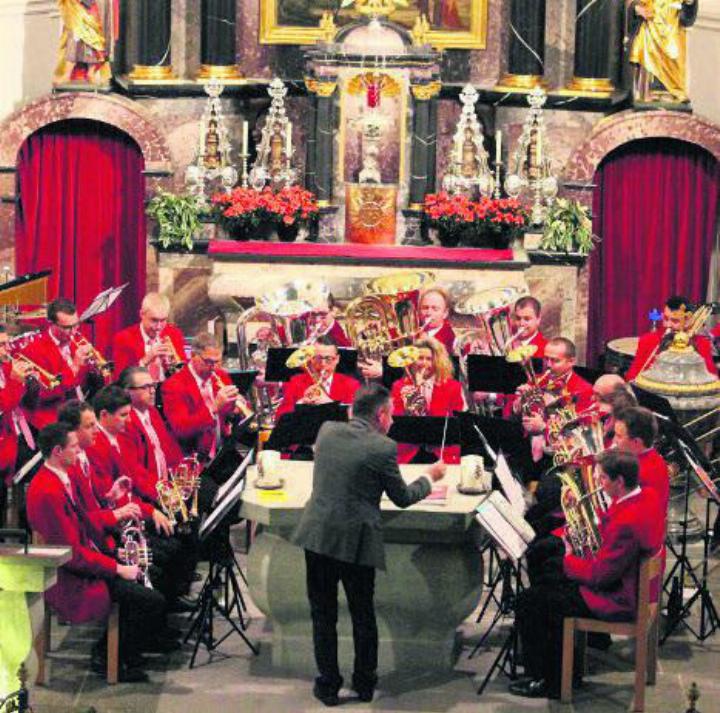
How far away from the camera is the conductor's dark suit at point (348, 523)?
35.7 ft

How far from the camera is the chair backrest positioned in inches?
433

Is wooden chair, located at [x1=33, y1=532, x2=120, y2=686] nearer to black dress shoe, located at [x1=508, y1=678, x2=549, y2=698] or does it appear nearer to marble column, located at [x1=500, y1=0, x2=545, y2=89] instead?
black dress shoe, located at [x1=508, y1=678, x2=549, y2=698]

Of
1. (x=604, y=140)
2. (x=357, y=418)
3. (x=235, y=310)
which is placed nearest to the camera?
(x=357, y=418)

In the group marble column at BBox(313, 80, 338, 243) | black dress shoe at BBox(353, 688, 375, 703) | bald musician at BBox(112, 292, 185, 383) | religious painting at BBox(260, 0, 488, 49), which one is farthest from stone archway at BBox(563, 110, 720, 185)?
black dress shoe at BBox(353, 688, 375, 703)

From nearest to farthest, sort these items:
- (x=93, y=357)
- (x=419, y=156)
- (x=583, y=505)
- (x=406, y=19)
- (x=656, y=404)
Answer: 1. (x=583, y=505)
2. (x=656, y=404)
3. (x=93, y=357)
4. (x=419, y=156)
5. (x=406, y=19)

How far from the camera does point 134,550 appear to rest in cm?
1159

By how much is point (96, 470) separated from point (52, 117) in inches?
317

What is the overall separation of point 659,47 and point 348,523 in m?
9.40

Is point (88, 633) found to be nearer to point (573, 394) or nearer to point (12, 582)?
point (12, 582)

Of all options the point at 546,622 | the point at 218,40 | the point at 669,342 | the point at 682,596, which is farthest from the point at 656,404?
the point at 218,40

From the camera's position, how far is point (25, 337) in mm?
15016

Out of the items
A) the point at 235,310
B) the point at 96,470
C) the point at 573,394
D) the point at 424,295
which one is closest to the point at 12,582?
the point at 96,470

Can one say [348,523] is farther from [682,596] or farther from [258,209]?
[258,209]

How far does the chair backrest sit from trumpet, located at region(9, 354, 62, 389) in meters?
4.55
